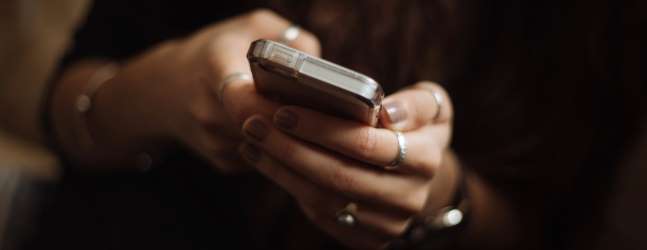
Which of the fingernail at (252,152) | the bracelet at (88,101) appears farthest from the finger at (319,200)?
the bracelet at (88,101)

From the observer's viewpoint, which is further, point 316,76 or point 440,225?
point 440,225

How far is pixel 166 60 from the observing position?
21.2 inches

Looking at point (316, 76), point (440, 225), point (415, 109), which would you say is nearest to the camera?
point (316, 76)

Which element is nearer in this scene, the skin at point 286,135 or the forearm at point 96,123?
the skin at point 286,135

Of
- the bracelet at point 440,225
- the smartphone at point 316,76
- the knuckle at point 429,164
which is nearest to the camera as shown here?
the smartphone at point 316,76

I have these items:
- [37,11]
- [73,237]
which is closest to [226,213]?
[73,237]

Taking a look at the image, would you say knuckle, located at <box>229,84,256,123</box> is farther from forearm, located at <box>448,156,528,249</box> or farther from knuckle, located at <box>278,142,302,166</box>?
forearm, located at <box>448,156,528,249</box>

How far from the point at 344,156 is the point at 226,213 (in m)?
0.32

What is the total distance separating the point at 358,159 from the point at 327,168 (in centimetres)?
2

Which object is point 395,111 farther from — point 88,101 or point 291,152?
point 88,101

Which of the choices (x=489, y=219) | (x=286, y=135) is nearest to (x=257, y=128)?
(x=286, y=135)

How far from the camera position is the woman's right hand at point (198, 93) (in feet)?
1.41

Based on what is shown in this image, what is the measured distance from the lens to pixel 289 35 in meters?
0.49

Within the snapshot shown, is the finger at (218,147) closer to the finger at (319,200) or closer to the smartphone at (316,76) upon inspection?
the finger at (319,200)
